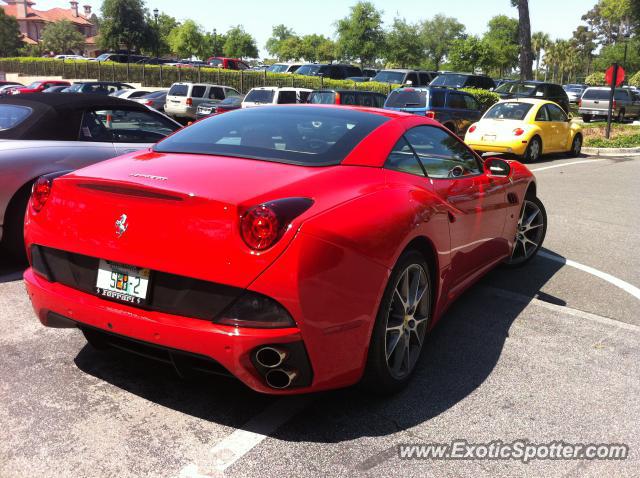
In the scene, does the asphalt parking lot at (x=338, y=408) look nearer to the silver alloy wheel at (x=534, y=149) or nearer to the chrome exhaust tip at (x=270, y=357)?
the chrome exhaust tip at (x=270, y=357)

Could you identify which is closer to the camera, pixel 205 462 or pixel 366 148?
pixel 205 462

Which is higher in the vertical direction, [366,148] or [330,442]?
[366,148]

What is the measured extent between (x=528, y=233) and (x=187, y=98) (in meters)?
21.2

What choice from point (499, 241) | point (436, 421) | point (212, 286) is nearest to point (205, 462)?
point (212, 286)

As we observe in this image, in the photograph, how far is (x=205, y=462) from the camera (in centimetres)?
276

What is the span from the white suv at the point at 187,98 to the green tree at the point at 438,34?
75483 mm

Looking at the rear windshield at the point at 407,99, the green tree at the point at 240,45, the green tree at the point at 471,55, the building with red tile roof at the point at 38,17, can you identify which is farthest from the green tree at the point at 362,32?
the building with red tile roof at the point at 38,17

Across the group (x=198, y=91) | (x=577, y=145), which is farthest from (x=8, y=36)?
(x=577, y=145)

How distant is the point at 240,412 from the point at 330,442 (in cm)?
51

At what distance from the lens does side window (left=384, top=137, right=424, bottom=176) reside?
146 inches

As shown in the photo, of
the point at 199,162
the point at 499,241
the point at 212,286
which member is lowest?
the point at 499,241

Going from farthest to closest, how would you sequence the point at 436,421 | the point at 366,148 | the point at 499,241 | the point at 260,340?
1. the point at 499,241
2. the point at 366,148
3. the point at 436,421
4. the point at 260,340

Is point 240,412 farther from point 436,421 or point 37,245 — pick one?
point 37,245

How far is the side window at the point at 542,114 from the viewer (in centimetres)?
1570
